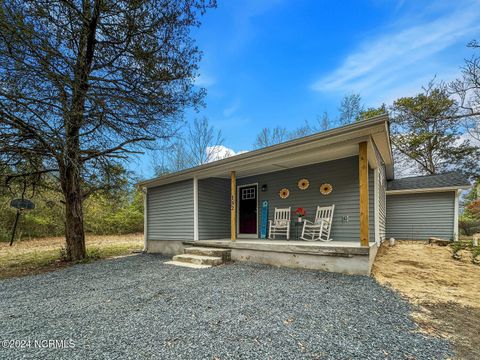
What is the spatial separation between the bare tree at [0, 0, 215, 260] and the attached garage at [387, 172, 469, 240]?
7.86 meters

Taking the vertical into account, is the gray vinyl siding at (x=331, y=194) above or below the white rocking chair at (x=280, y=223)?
above

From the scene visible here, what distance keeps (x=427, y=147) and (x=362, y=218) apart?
565 inches

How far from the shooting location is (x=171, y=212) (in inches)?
294

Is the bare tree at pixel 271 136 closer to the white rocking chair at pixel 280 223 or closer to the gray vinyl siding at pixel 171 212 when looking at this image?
the gray vinyl siding at pixel 171 212

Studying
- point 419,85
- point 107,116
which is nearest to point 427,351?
point 107,116

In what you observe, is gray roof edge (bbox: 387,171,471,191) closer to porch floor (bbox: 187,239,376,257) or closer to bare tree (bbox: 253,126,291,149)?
porch floor (bbox: 187,239,376,257)

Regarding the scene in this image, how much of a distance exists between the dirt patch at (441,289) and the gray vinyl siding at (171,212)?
15.3 ft

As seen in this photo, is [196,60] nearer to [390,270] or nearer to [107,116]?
[107,116]

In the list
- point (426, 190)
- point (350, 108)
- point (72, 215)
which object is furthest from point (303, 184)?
point (350, 108)

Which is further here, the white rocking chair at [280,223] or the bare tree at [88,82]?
the white rocking chair at [280,223]

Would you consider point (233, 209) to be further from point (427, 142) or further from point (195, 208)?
point (427, 142)

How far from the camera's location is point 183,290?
11.7ft

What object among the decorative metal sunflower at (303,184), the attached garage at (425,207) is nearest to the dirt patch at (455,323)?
the decorative metal sunflower at (303,184)

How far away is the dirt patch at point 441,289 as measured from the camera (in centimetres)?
224
